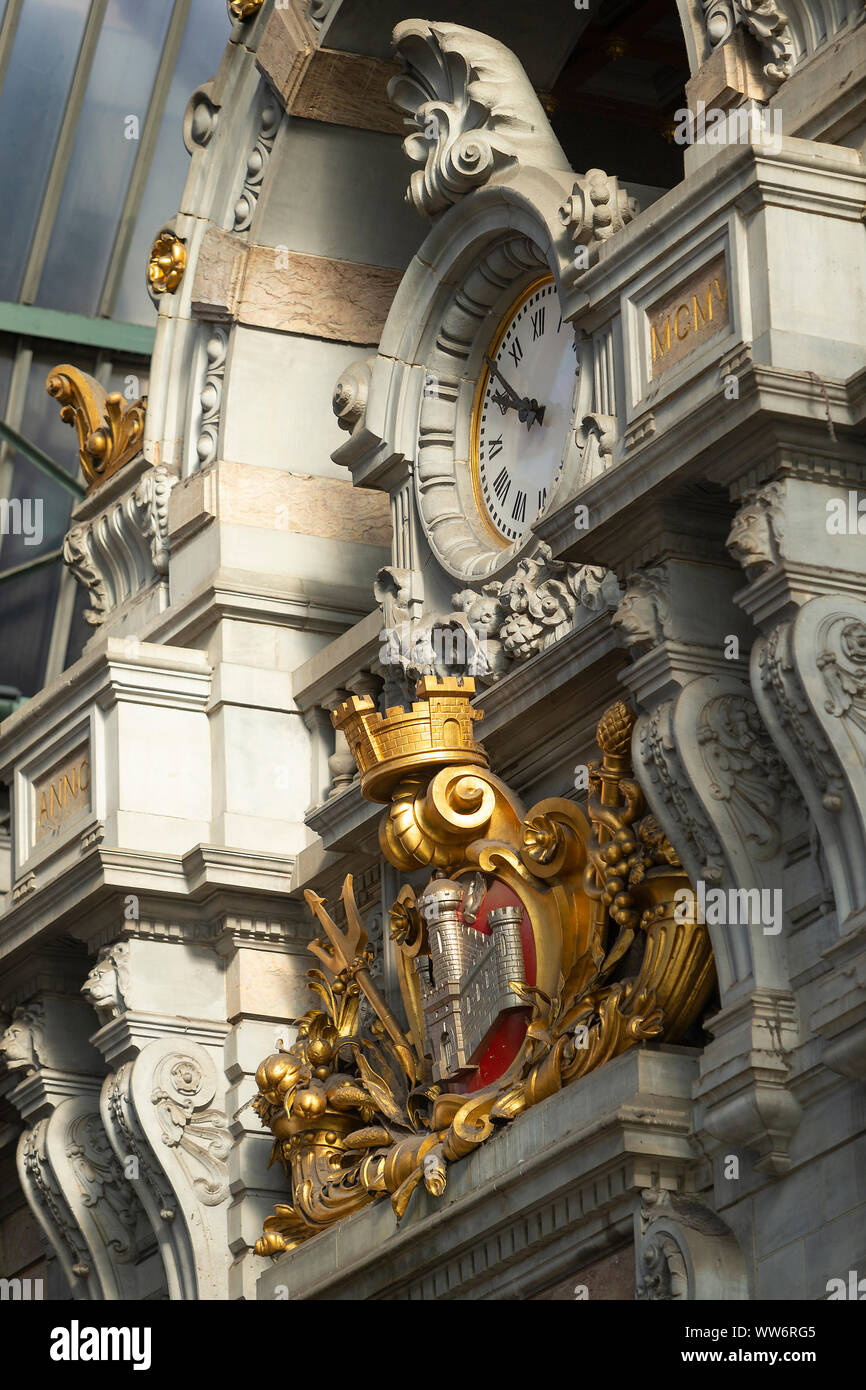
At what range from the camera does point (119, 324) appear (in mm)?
22188

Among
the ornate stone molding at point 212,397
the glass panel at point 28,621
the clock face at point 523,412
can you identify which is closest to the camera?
the clock face at point 523,412

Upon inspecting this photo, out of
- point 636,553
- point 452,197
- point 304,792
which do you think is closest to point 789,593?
point 636,553

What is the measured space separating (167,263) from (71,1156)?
178 inches

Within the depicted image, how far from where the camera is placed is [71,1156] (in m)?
15.3

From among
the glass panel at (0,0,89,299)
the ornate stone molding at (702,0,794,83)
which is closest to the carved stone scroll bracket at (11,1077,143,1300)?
the ornate stone molding at (702,0,794,83)

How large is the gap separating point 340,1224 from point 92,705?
305 centimetres

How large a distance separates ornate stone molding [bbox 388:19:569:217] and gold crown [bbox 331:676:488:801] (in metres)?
2.19

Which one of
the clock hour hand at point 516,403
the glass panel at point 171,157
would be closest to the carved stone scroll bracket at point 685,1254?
the clock hour hand at point 516,403

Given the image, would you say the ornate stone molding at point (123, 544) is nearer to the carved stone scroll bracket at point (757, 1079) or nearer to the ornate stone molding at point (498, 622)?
the ornate stone molding at point (498, 622)

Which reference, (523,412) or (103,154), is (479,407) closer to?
(523,412)

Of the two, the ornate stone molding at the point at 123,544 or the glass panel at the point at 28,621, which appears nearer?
the ornate stone molding at the point at 123,544

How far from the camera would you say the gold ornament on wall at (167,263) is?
53.5ft

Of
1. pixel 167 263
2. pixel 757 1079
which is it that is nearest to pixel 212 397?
pixel 167 263
